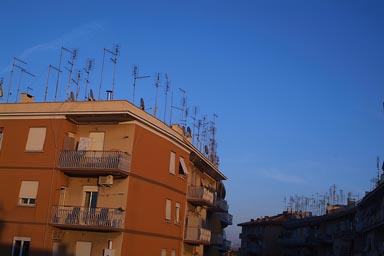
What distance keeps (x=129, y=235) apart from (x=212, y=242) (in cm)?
1816

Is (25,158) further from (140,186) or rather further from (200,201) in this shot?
(200,201)

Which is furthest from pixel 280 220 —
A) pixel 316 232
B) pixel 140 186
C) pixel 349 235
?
pixel 140 186

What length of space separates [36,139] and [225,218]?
30.0 m

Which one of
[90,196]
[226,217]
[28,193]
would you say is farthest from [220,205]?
[28,193]

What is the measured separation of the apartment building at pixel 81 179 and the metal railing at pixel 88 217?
0.06 meters

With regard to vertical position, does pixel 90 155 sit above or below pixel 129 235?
above

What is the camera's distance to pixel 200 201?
46.0 m

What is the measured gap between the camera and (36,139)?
36.1m

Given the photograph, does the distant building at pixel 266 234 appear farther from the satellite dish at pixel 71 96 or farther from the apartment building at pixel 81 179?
the satellite dish at pixel 71 96

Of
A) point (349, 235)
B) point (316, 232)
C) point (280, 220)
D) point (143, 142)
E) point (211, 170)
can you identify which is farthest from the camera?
point (280, 220)

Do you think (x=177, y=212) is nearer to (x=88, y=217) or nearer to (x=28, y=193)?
(x=88, y=217)

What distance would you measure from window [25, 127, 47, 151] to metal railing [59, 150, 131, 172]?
215 centimetres

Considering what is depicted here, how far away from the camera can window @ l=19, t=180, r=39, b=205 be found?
114 feet

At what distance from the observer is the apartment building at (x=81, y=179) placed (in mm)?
33469
